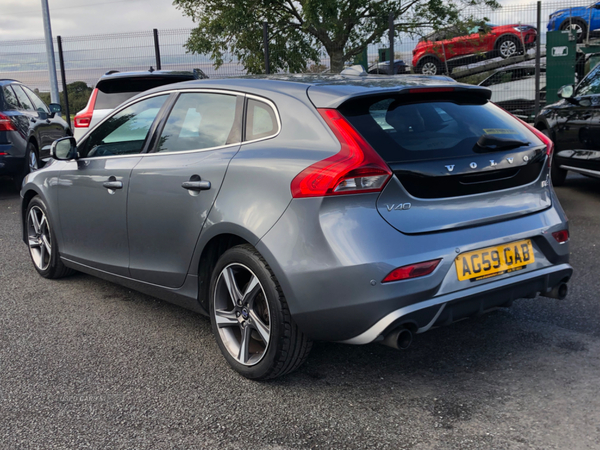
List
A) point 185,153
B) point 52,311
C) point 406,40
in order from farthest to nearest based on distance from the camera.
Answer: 1. point 406,40
2. point 52,311
3. point 185,153

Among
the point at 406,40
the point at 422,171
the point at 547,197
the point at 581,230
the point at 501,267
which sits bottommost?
the point at 581,230

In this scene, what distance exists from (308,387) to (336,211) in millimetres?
950

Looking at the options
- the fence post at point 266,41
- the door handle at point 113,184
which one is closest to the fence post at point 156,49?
the fence post at point 266,41

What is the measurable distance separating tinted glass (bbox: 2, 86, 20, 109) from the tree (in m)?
7.72

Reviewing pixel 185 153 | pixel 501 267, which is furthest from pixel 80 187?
pixel 501 267

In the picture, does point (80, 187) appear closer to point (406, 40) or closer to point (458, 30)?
point (406, 40)

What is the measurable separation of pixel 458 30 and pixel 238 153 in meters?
15.1

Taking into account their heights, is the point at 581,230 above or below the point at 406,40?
below

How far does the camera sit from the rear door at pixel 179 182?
133 inches

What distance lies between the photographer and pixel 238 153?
128 inches

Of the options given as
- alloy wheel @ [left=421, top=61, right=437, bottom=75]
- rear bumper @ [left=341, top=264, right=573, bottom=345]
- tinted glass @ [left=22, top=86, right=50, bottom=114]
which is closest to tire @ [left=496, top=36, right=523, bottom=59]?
alloy wheel @ [left=421, top=61, right=437, bottom=75]

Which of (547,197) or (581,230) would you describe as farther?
(581,230)

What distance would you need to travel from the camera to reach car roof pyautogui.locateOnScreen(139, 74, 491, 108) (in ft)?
10.0

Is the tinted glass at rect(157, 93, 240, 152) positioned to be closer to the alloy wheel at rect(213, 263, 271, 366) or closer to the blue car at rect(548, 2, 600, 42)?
the alloy wheel at rect(213, 263, 271, 366)
